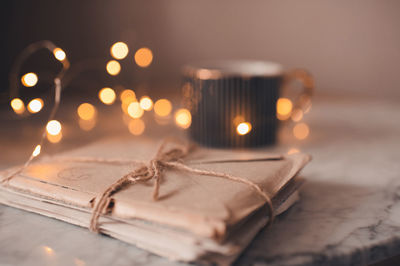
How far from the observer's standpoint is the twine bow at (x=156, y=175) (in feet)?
1.49

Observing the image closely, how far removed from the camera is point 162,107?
116cm

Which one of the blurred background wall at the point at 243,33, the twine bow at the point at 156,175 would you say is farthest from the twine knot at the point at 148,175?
the blurred background wall at the point at 243,33

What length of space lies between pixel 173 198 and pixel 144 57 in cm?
105

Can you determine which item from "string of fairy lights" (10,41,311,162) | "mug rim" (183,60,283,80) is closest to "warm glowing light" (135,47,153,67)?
"string of fairy lights" (10,41,311,162)

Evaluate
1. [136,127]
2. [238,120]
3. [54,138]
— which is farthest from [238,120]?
[54,138]

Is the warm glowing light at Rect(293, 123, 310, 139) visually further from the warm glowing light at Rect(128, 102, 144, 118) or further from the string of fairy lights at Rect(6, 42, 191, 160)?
the warm glowing light at Rect(128, 102, 144, 118)

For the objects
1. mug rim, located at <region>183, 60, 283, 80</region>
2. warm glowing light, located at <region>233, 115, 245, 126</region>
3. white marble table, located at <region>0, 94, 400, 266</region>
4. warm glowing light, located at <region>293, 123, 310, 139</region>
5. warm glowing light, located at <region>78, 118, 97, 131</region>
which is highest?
mug rim, located at <region>183, 60, 283, 80</region>

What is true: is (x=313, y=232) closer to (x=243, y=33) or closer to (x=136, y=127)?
(x=136, y=127)

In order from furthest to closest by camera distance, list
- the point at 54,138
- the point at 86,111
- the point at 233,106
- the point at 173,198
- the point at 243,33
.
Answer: the point at 243,33, the point at 86,111, the point at 54,138, the point at 233,106, the point at 173,198

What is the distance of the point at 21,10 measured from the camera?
1160 millimetres

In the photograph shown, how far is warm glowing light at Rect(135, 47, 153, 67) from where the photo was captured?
1374 millimetres

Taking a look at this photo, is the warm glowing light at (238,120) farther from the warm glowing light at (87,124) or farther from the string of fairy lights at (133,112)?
the warm glowing light at (87,124)

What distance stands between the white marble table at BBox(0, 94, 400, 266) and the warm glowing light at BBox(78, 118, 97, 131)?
0.27 m

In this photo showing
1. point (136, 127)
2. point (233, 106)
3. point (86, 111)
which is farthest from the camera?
point (86, 111)
